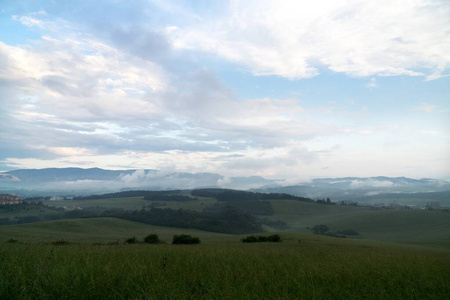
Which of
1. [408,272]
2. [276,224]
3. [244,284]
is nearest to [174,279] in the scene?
[244,284]

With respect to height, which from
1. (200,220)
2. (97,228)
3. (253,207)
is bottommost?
(200,220)

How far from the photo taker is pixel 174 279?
7.61m

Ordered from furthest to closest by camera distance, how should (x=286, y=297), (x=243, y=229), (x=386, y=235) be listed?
(x=243, y=229)
(x=386, y=235)
(x=286, y=297)

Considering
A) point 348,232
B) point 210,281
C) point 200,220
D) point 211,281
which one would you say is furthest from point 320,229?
point 210,281

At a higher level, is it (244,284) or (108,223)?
(244,284)

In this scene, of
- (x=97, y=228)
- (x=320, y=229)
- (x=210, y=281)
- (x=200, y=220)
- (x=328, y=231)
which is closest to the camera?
(x=210, y=281)

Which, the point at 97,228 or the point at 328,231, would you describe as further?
the point at 328,231

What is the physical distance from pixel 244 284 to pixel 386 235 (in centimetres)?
11169

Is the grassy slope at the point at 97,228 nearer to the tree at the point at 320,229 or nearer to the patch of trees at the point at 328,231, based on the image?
the tree at the point at 320,229

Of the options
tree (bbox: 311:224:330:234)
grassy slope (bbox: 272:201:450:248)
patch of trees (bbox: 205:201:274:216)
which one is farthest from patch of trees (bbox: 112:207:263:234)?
patch of trees (bbox: 205:201:274:216)

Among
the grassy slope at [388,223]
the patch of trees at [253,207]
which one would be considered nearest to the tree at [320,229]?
the grassy slope at [388,223]

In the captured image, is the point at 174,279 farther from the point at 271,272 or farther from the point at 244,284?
the point at 271,272

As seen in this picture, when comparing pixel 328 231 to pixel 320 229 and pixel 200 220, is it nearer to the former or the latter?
pixel 320 229

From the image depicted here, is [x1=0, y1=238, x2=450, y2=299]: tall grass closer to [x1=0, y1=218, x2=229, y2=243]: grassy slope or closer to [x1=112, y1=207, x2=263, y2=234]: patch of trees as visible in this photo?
[x1=0, y1=218, x2=229, y2=243]: grassy slope
